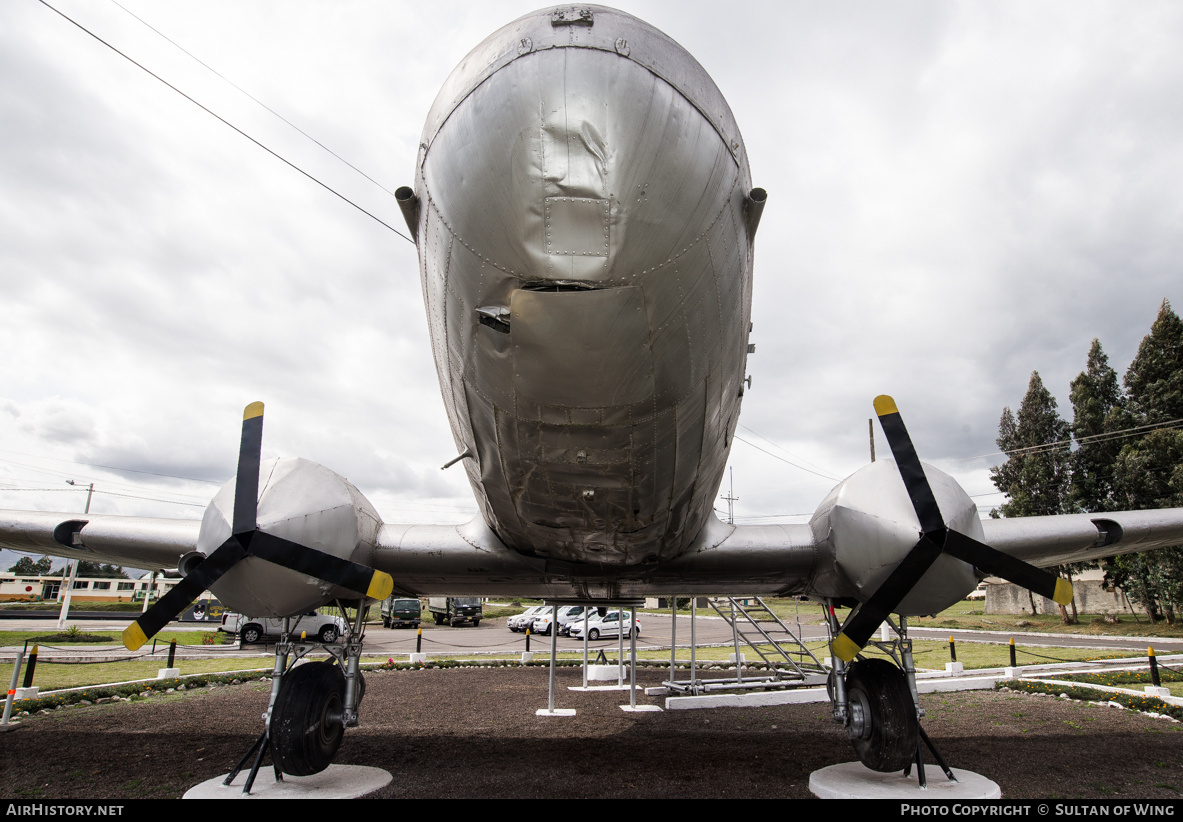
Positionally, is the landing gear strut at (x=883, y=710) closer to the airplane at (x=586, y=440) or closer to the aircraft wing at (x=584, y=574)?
the airplane at (x=586, y=440)

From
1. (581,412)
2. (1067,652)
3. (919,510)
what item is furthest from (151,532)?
(1067,652)

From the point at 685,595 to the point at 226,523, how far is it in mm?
5007

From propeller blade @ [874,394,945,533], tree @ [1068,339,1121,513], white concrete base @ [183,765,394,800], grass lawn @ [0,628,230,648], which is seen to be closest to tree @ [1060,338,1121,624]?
tree @ [1068,339,1121,513]

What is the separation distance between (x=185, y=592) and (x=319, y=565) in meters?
1.01

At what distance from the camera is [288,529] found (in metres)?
5.09

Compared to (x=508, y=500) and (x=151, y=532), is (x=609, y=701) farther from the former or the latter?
(x=508, y=500)

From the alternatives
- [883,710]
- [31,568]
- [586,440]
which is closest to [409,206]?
Result: [586,440]

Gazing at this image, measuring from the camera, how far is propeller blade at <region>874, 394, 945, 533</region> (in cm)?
495

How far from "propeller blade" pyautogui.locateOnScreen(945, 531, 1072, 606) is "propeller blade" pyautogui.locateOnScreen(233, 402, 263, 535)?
17.3 feet

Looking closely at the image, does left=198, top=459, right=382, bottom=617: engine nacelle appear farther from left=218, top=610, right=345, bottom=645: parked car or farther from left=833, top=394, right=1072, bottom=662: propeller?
left=218, top=610, right=345, bottom=645: parked car

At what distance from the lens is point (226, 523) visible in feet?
16.4

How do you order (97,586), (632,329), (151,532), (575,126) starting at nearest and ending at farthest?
(575,126) < (632,329) < (151,532) < (97,586)

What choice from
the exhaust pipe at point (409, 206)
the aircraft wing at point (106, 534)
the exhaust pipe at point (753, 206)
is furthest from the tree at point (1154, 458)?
the aircraft wing at point (106, 534)

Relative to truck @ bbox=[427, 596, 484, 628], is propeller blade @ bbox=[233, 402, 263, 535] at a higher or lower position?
higher
